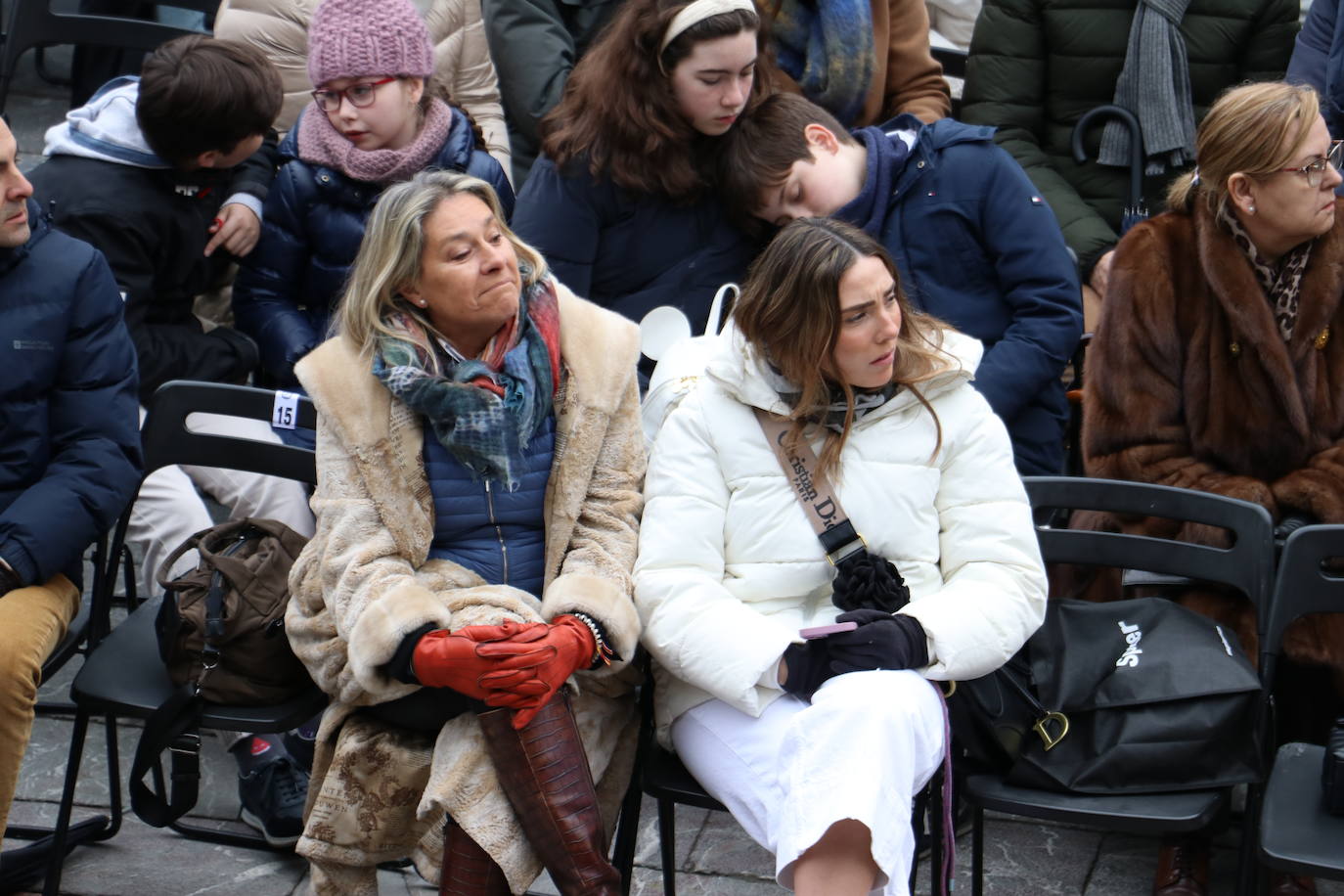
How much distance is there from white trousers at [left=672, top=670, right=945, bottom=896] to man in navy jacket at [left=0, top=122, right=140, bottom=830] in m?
1.43

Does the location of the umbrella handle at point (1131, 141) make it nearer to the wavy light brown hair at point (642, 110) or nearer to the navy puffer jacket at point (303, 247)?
the wavy light brown hair at point (642, 110)

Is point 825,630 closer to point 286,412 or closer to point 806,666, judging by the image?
point 806,666

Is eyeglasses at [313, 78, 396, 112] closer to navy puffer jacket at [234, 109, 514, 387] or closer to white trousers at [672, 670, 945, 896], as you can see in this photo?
navy puffer jacket at [234, 109, 514, 387]

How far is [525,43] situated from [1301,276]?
7.73 feet

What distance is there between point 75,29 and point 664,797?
3687mm

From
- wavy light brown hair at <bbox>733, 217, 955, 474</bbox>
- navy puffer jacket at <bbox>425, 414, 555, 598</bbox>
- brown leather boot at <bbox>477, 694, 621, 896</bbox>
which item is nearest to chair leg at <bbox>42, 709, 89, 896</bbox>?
navy puffer jacket at <bbox>425, 414, 555, 598</bbox>

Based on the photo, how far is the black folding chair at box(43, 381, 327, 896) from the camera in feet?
10.9

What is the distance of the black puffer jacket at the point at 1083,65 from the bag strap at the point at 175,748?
306 centimetres

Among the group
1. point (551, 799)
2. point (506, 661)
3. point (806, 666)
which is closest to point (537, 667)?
point (506, 661)

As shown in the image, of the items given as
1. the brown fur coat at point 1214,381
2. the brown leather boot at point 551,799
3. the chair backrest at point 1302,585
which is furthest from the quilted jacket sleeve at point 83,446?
the chair backrest at point 1302,585

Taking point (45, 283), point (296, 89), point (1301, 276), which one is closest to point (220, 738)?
point (45, 283)

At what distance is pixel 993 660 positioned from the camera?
119 inches

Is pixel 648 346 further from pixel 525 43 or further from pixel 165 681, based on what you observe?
pixel 525 43

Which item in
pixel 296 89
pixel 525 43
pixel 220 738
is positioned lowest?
pixel 220 738
